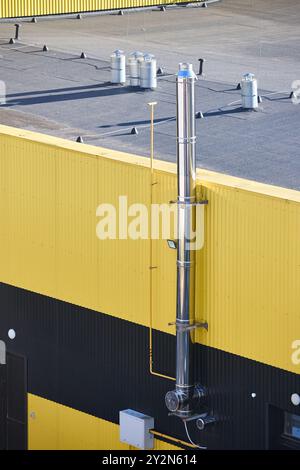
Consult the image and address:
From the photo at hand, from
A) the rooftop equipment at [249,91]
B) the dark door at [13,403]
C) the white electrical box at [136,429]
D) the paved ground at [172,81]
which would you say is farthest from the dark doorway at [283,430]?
the rooftop equipment at [249,91]

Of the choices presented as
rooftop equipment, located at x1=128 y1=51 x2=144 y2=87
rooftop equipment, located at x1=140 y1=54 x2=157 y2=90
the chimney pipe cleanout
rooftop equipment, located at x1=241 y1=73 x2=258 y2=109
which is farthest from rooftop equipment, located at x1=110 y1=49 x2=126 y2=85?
the chimney pipe cleanout

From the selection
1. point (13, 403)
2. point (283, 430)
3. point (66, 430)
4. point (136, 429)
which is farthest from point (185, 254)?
point (13, 403)

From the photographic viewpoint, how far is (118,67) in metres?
32.4

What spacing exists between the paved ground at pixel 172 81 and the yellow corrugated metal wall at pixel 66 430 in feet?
16.3

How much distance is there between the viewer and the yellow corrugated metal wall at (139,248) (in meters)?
21.7

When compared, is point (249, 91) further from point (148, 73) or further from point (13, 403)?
point (13, 403)

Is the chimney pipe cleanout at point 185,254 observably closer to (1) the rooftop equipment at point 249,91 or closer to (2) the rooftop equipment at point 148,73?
Answer: (1) the rooftop equipment at point 249,91

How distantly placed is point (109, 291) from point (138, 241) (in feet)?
3.89

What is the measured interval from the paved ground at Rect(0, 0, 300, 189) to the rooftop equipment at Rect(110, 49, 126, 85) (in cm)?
26

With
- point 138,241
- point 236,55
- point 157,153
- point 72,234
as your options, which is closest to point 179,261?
point 138,241

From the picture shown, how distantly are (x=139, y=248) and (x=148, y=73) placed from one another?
30.3 feet

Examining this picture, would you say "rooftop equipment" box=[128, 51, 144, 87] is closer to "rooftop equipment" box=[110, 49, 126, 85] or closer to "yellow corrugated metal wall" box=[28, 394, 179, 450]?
A: "rooftop equipment" box=[110, 49, 126, 85]

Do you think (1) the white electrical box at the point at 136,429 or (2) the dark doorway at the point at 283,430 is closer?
(2) the dark doorway at the point at 283,430
